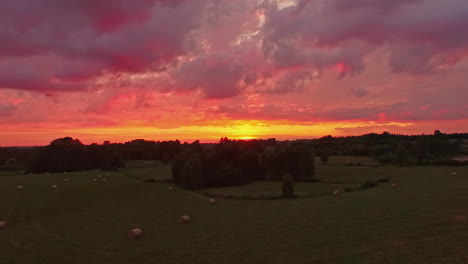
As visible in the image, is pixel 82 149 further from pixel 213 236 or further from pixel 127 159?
pixel 213 236

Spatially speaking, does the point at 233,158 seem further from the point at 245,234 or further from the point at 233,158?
the point at 245,234

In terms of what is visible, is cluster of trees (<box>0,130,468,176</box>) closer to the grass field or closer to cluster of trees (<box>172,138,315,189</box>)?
cluster of trees (<box>172,138,315,189</box>)

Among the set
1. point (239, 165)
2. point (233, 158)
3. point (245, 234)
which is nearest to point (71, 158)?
point (233, 158)

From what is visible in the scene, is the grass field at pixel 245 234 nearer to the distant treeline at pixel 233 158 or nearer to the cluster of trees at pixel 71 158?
the distant treeline at pixel 233 158

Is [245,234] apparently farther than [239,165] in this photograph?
No

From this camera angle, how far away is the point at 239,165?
78.4 meters

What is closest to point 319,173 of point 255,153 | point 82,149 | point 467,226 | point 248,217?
point 255,153

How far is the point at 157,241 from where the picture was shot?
22.4 m

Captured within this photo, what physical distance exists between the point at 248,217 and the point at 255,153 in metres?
51.4

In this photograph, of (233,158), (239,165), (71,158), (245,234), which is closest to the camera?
(245,234)

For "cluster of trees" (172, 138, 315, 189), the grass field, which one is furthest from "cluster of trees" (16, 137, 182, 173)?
the grass field

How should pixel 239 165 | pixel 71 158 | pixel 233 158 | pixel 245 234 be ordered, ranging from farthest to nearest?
pixel 71 158 < pixel 233 158 < pixel 239 165 < pixel 245 234

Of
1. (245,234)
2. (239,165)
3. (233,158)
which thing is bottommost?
(245,234)

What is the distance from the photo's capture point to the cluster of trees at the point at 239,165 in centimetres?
6819
